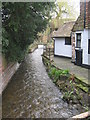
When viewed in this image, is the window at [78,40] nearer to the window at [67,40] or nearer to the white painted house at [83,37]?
the white painted house at [83,37]

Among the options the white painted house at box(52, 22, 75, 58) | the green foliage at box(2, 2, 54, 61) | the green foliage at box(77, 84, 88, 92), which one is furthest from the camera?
the white painted house at box(52, 22, 75, 58)

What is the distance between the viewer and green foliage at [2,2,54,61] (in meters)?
7.42

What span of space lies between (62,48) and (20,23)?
11.4 meters

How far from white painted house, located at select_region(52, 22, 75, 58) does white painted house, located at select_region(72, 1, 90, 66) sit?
4.18m

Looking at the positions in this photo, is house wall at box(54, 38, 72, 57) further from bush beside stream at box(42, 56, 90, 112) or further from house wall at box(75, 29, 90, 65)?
bush beside stream at box(42, 56, 90, 112)

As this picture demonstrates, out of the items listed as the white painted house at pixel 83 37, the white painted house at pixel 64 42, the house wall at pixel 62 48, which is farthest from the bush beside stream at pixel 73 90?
the white painted house at pixel 64 42

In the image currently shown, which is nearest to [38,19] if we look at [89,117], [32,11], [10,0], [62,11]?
[32,11]

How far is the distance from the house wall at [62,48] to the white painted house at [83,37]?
13.6 ft

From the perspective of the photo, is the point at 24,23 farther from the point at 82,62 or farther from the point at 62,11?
the point at 62,11

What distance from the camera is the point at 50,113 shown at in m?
6.13

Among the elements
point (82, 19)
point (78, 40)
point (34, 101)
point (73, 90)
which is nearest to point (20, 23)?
point (34, 101)

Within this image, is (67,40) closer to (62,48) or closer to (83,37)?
(62,48)

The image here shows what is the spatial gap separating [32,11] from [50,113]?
5.86 meters

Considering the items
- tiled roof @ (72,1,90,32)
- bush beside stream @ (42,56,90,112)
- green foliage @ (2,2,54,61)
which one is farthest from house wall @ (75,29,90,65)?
green foliage @ (2,2,54,61)
